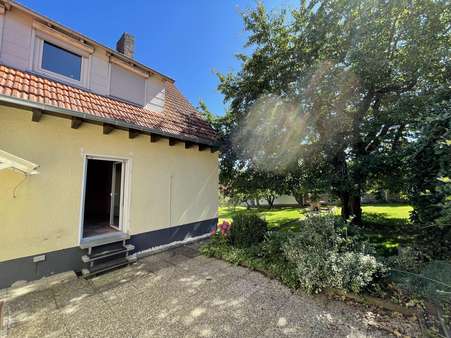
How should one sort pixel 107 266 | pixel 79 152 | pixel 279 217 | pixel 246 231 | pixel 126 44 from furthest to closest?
1. pixel 279 217
2. pixel 126 44
3. pixel 246 231
4. pixel 79 152
5. pixel 107 266

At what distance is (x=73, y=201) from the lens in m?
4.84

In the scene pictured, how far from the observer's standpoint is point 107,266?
15.8 feet

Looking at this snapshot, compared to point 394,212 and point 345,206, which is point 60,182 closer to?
point 345,206

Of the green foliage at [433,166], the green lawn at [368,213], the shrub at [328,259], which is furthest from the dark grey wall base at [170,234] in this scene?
the green foliage at [433,166]

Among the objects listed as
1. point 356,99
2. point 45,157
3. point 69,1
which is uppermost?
point 69,1

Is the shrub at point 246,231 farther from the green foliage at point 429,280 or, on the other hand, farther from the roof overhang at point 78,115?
the roof overhang at point 78,115

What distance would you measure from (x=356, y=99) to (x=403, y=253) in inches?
218

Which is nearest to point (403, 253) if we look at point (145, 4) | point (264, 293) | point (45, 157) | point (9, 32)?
point (264, 293)

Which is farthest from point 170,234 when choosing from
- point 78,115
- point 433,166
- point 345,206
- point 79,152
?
point 345,206

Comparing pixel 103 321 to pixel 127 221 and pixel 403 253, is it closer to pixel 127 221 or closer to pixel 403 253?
pixel 127 221

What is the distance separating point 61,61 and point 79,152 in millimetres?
2846

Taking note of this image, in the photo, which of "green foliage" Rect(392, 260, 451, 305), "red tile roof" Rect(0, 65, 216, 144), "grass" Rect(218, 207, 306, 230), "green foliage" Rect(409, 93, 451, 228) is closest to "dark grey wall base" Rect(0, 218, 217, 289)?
"red tile roof" Rect(0, 65, 216, 144)

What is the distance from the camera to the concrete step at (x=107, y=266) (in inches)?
179

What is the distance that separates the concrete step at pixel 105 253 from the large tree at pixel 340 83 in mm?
5361
